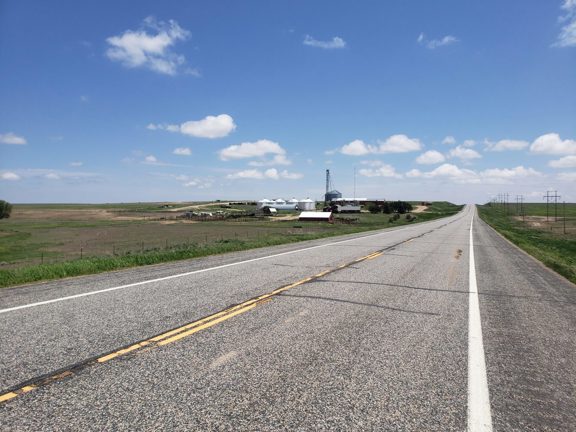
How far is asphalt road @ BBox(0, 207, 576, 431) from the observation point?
11.1 feet

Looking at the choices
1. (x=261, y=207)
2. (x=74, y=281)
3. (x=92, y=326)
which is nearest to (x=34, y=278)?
(x=74, y=281)

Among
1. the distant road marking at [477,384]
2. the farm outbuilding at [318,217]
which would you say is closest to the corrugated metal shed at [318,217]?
the farm outbuilding at [318,217]

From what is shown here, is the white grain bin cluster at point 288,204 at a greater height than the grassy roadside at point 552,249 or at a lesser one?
greater

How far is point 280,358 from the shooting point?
15.1 feet

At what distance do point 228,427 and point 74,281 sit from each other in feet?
26.5

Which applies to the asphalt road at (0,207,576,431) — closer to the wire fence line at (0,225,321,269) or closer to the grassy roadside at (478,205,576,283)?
the grassy roadside at (478,205,576,283)

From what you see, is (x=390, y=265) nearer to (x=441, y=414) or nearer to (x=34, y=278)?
(x=441, y=414)

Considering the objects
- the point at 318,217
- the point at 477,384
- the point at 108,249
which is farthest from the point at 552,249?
the point at 318,217

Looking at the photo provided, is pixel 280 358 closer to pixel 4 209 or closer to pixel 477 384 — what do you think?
pixel 477 384

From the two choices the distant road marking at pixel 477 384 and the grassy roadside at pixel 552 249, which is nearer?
the distant road marking at pixel 477 384

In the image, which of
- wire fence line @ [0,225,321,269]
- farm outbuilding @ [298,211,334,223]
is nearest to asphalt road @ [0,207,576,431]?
wire fence line @ [0,225,321,269]

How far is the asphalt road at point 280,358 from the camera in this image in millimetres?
3369

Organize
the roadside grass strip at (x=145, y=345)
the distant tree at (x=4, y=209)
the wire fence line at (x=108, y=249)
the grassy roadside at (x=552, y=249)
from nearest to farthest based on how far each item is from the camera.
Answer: the roadside grass strip at (x=145, y=345), the grassy roadside at (x=552, y=249), the wire fence line at (x=108, y=249), the distant tree at (x=4, y=209)

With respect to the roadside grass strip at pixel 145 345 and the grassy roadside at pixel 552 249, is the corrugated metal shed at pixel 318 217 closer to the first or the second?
the grassy roadside at pixel 552 249
